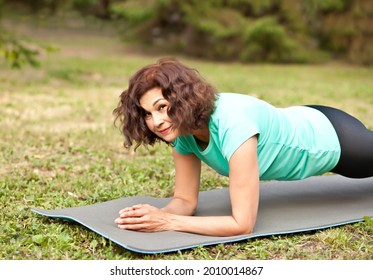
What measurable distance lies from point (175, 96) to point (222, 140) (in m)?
0.30

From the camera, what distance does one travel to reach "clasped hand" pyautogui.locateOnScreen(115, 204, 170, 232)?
120 inches

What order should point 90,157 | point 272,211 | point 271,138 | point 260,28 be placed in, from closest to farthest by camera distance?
point 271,138
point 272,211
point 90,157
point 260,28

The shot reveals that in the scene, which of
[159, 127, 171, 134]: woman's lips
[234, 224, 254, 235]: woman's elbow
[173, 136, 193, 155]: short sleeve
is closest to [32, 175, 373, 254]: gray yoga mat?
[234, 224, 254, 235]: woman's elbow

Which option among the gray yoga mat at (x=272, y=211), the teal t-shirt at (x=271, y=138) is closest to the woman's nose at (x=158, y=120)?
the teal t-shirt at (x=271, y=138)

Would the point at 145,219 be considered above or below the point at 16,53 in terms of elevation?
below

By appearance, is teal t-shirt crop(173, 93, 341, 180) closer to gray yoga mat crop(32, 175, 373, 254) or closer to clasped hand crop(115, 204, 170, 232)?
gray yoga mat crop(32, 175, 373, 254)

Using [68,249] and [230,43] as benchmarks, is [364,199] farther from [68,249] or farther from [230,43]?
[230,43]

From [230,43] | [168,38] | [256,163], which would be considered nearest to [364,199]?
[256,163]

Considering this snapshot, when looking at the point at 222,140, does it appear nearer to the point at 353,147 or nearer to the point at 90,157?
the point at 353,147

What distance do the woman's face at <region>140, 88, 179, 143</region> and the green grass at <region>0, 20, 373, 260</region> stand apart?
22.0 inches

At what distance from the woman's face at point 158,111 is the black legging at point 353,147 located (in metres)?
0.98

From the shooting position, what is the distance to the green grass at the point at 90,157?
9.78 ft

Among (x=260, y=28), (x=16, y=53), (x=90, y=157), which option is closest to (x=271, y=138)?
(x=90, y=157)

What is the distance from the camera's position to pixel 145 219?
303cm
